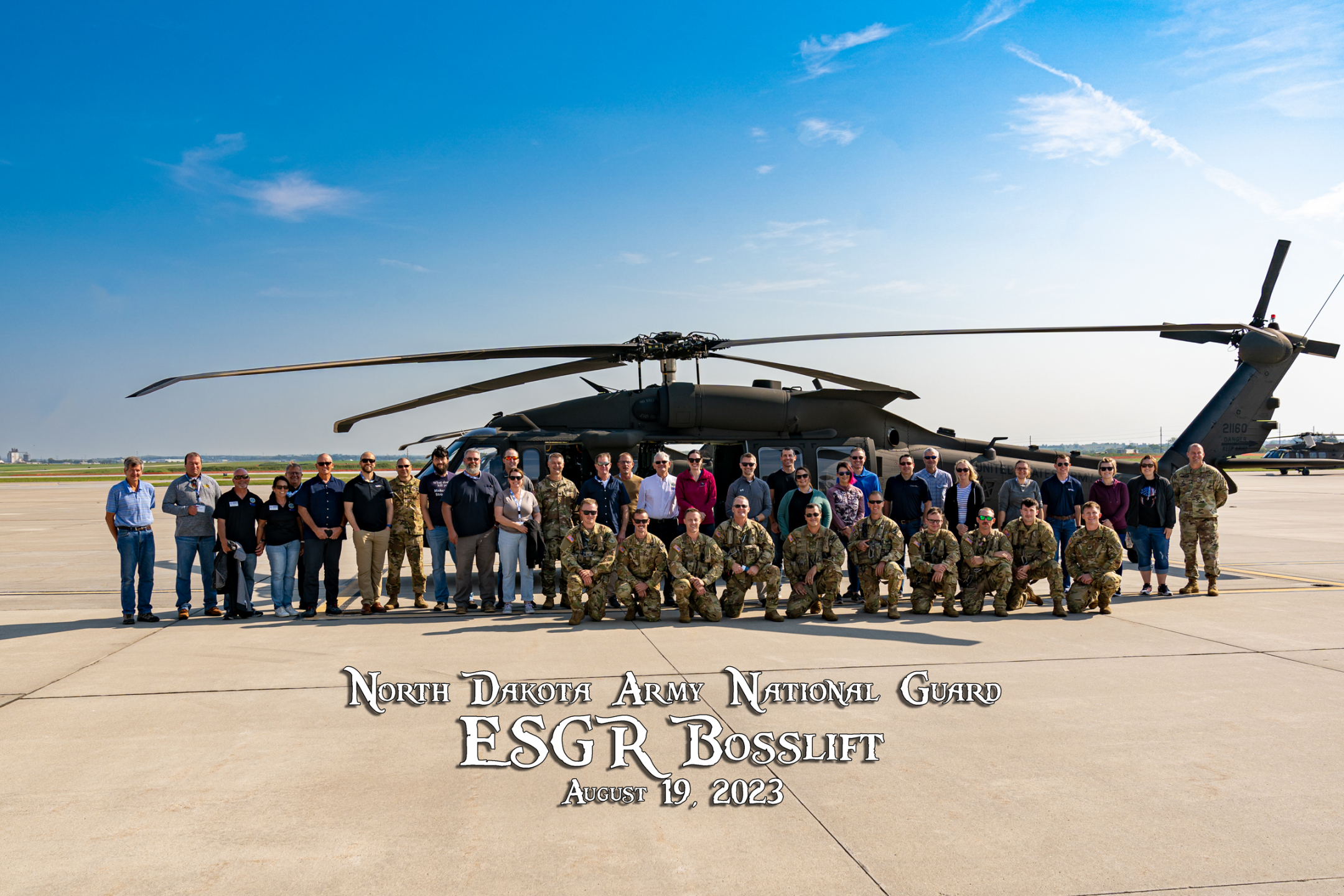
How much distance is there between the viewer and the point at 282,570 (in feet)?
27.1

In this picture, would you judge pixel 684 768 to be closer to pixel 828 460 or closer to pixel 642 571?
pixel 642 571

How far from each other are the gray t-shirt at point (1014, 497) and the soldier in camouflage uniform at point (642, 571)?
163 inches

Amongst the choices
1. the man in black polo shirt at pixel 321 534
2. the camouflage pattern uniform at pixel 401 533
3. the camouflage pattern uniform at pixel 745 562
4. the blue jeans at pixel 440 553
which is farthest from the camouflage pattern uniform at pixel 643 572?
the man in black polo shirt at pixel 321 534

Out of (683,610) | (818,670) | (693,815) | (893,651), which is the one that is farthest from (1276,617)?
(693,815)

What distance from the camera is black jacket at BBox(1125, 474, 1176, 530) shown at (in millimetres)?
9148

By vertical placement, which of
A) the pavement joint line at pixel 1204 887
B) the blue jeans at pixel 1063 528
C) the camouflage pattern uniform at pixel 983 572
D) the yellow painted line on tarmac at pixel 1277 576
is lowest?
the yellow painted line on tarmac at pixel 1277 576

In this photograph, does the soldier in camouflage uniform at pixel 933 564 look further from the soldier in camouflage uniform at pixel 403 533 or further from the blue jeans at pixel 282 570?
the blue jeans at pixel 282 570

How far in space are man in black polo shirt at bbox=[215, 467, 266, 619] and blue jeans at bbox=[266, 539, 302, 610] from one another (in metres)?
0.17

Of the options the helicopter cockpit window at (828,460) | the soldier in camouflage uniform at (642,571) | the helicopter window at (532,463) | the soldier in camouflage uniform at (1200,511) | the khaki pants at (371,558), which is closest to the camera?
the soldier in camouflage uniform at (642,571)

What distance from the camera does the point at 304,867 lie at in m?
3.03

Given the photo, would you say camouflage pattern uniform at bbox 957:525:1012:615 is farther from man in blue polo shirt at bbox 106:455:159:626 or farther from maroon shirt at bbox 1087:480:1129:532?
man in blue polo shirt at bbox 106:455:159:626

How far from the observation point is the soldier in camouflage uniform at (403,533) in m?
8.61

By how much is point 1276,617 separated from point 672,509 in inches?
233

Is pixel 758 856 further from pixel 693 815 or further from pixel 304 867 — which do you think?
→ pixel 304 867
